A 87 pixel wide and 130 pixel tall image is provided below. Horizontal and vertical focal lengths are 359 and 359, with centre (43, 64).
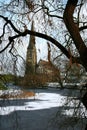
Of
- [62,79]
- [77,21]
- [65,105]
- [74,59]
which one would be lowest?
[65,105]

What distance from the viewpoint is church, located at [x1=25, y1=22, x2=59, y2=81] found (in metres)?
7.01

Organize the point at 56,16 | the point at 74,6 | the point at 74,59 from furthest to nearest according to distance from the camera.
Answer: the point at 56,16 < the point at 74,6 < the point at 74,59

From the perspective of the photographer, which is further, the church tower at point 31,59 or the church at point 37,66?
the church tower at point 31,59

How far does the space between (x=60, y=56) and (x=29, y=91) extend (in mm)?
1026

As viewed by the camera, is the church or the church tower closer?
the church

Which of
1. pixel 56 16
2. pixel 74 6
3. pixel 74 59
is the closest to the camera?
pixel 74 59

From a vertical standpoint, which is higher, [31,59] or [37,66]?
[31,59]

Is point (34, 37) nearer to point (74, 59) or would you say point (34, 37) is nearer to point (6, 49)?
point (6, 49)

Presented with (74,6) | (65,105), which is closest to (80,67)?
(65,105)

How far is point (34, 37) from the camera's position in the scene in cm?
768

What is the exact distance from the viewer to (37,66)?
24.5ft

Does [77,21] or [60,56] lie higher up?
[77,21]

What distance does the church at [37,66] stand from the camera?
701 cm

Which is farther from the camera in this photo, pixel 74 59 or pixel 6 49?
pixel 6 49
